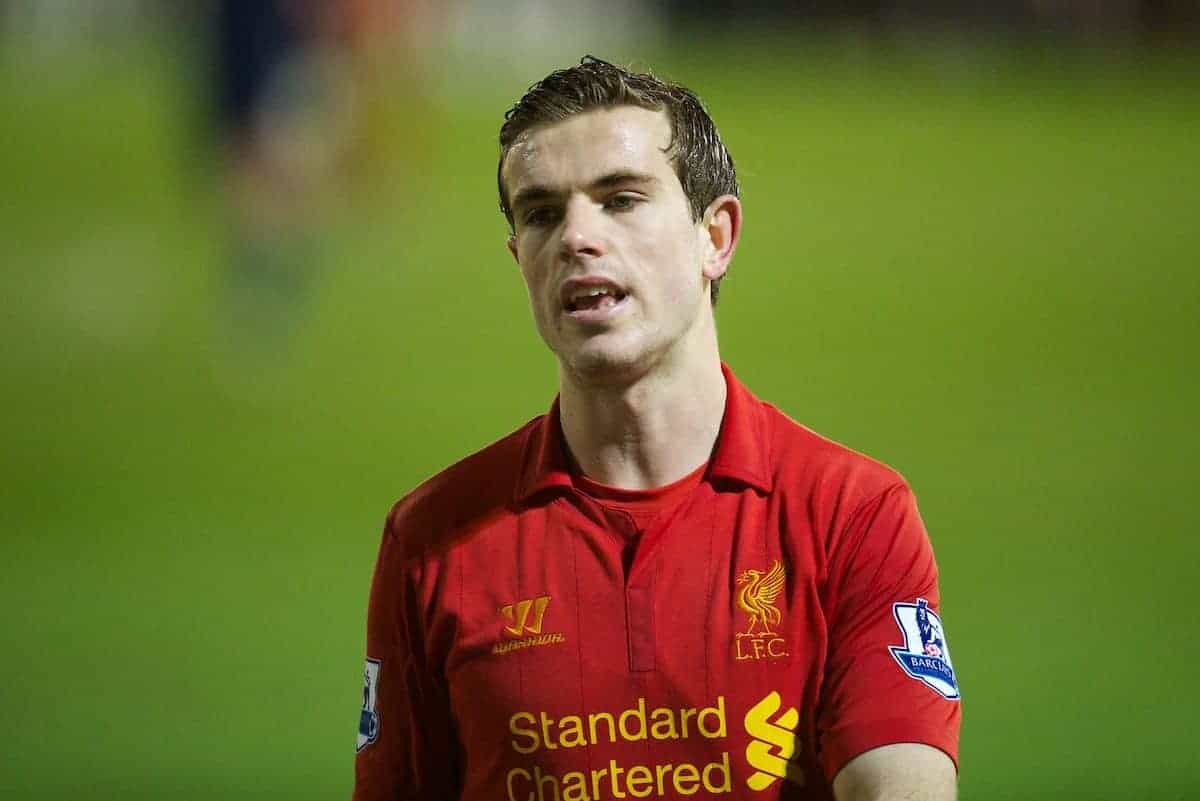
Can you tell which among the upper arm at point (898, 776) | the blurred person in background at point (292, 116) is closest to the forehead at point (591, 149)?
the upper arm at point (898, 776)

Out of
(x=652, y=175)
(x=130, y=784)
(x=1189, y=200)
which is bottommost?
(x=130, y=784)

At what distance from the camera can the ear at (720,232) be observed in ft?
6.43

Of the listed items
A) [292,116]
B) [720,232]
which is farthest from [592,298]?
[292,116]

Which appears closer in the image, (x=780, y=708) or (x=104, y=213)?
(x=780, y=708)

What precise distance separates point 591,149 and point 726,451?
0.37m

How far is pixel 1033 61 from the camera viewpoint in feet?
21.1

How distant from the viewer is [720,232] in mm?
1989

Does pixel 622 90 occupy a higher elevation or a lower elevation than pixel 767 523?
higher

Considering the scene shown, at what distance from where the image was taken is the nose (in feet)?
5.98

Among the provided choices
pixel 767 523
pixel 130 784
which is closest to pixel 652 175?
pixel 767 523

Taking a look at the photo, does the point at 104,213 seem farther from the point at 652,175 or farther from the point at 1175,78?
the point at 652,175

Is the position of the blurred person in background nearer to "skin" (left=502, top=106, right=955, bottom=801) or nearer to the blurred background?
the blurred background

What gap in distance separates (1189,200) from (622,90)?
4.96 m

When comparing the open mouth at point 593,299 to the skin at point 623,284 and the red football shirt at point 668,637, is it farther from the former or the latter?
the red football shirt at point 668,637
